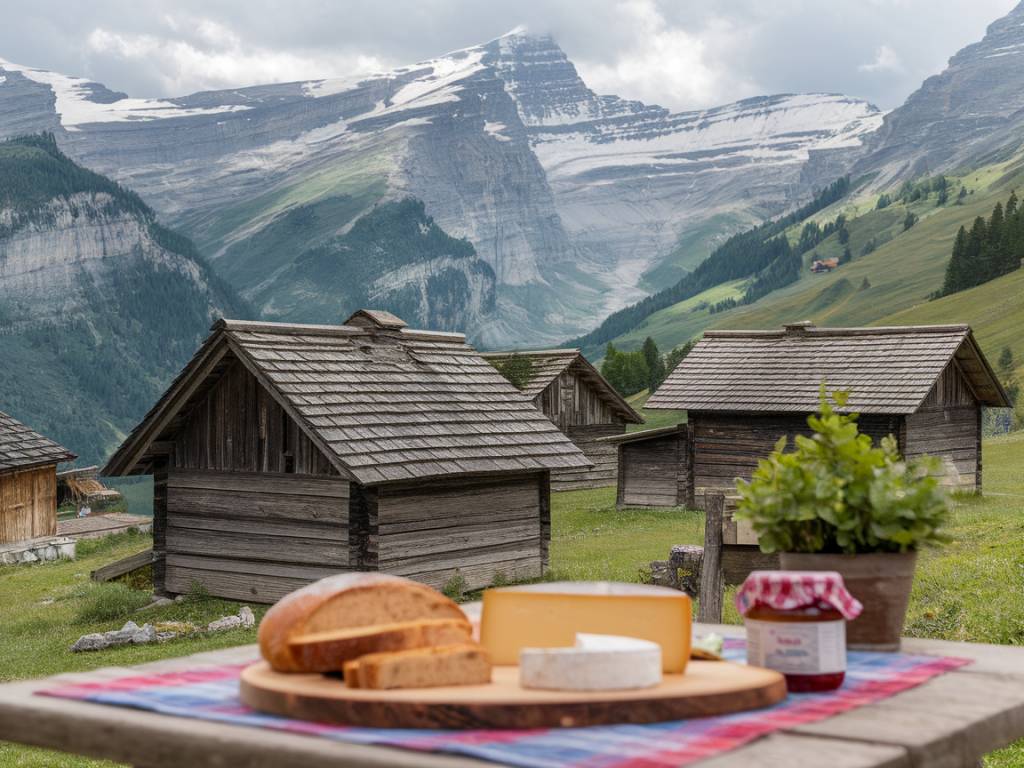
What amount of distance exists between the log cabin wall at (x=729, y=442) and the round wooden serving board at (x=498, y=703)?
32673mm

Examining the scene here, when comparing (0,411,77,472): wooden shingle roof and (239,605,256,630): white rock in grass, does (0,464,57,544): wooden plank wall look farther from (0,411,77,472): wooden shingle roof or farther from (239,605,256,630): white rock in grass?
(239,605,256,630): white rock in grass

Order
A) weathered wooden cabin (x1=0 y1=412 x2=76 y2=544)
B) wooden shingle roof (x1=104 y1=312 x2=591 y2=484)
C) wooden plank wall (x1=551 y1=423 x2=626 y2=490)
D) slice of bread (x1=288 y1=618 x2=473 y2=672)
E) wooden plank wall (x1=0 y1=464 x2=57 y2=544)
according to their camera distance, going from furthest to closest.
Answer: wooden plank wall (x1=551 y1=423 x2=626 y2=490) < wooden plank wall (x1=0 y1=464 x2=57 y2=544) < weathered wooden cabin (x1=0 y1=412 x2=76 y2=544) < wooden shingle roof (x1=104 y1=312 x2=591 y2=484) < slice of bread (x1=288 y1=618 x2=473 y2=672)

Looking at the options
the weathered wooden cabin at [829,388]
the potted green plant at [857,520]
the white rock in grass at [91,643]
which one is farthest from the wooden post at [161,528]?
the potted green plant at [857,520]

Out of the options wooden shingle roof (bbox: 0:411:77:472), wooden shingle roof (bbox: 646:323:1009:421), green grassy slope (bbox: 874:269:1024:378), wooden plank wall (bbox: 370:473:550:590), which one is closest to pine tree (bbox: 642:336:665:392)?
green grassy slope (bbox: 874:269:1024:378)

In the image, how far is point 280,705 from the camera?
2914mm

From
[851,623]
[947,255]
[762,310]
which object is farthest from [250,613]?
[762,310]

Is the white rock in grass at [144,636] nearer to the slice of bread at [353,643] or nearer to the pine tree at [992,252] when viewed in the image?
the slice of bread at [353,643]

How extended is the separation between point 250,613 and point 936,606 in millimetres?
10908

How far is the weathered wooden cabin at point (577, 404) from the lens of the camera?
46.9m

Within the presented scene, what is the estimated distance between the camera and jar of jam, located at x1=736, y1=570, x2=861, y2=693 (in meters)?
3.33

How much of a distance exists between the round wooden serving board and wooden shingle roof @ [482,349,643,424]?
42.7 meters

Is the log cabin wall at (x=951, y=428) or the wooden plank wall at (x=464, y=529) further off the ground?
the log cabin wall at (x=951, y=428)

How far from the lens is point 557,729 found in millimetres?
2717

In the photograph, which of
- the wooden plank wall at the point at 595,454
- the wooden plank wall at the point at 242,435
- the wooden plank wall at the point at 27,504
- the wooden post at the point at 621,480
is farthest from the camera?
the wooden plank wall at the point at 595,454
